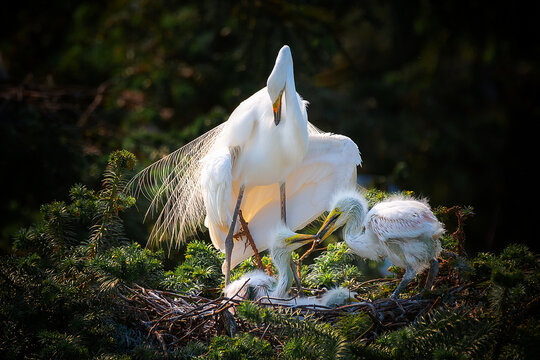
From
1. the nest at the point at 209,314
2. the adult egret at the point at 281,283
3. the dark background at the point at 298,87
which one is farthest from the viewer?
the dark background at the point at 298,87

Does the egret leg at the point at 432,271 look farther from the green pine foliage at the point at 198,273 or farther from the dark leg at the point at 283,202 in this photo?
the green pine foliage at the point at 198,273

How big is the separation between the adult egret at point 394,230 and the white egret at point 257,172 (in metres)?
0.44

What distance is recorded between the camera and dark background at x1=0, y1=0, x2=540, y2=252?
5891 millimetres

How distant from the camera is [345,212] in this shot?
12.2 feet

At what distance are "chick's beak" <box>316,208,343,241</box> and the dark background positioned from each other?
1.72m

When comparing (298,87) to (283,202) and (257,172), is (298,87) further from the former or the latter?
(257,172)

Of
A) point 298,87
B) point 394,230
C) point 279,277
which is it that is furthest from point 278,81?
point 298,87

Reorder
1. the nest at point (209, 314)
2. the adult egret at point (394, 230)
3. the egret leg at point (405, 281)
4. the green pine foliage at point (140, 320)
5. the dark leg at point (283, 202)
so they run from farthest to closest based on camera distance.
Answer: the dark leg at point (283, 202), the egret leg at point (405, 281), the adult egret at point (394, 230), the nest at point (209, 314), the green pine foliage at point (140, 320)

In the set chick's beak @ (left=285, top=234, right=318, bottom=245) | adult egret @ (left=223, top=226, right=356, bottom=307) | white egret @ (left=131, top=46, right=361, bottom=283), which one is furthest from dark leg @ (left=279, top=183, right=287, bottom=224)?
chick's beak @ (left=285, top=234, right=318, bottom=245)

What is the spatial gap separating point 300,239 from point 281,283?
0.32 metres

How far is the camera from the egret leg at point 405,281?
3488mm

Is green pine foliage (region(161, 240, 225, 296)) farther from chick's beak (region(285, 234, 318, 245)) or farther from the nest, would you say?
chick's beak (region(285, 234, 318, 245))

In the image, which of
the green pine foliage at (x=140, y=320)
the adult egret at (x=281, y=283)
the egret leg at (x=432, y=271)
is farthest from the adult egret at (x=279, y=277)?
the egret leg at (x=432, y=271)

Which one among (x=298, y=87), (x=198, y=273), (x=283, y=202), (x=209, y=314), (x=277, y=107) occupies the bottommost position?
(x=209, y=314)
